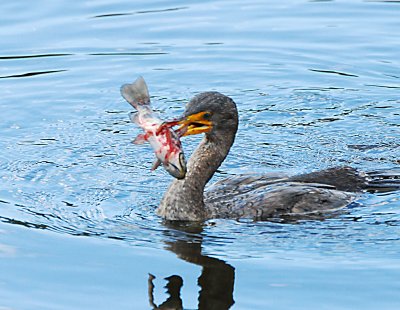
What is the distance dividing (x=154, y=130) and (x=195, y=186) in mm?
1189

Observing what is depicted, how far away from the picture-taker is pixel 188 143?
1232 centimetres

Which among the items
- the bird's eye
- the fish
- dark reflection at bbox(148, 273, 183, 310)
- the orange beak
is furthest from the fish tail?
dark reflection at bbox(148, 273, 183, 310)

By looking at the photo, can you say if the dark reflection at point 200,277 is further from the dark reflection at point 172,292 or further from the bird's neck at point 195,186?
the bird's neck at point 195,186

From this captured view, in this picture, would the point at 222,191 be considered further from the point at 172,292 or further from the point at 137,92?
the point at 172,292

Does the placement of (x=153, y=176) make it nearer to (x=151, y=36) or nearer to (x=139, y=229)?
(x=139, y=229)

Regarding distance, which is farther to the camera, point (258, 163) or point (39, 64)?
point (39, 64)

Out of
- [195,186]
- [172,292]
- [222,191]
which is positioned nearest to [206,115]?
[195,186]

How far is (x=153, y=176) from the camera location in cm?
1135

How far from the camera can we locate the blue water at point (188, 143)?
867 centimetres

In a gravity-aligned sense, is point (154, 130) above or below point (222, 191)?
above

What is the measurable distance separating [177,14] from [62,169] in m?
6.02

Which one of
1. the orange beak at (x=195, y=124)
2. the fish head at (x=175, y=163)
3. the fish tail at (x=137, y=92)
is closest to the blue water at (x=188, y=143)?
the fish head at (x=175, y=163)

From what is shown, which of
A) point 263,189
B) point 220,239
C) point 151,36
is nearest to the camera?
point 220,239

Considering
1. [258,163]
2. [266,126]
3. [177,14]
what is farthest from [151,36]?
[258,163]
